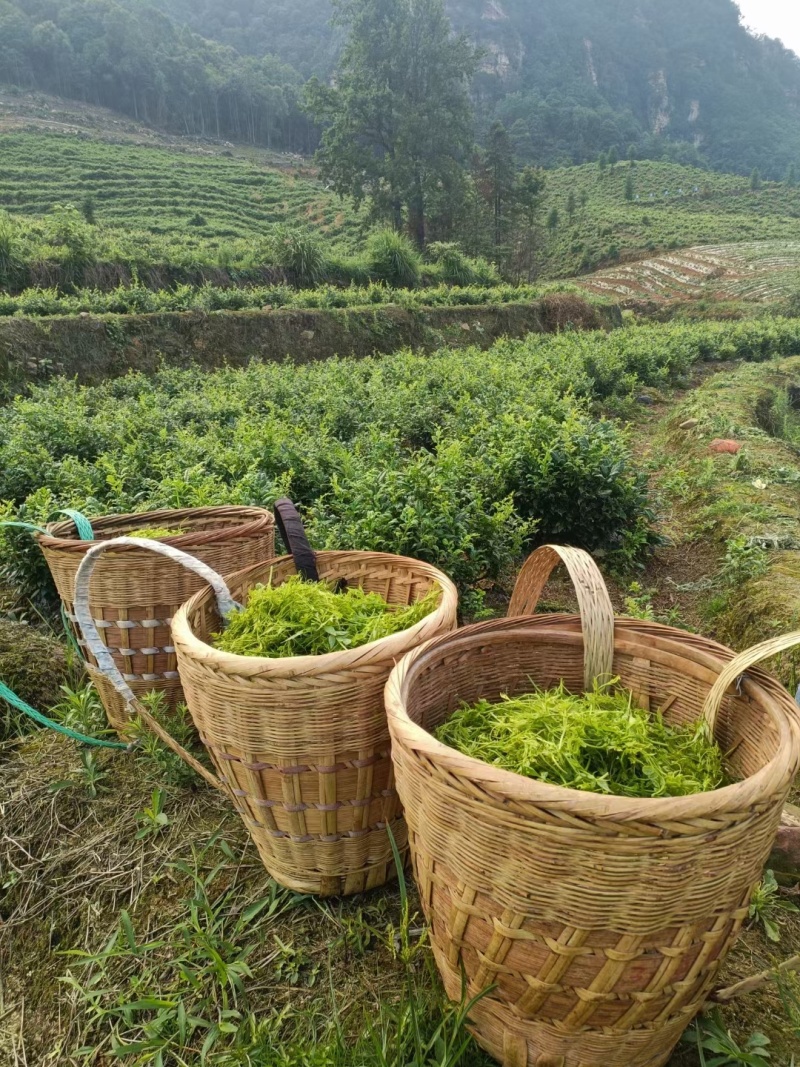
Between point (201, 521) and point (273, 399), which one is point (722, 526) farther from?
point (273, 399)

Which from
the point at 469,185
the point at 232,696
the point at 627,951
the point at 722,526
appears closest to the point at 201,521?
the point at 232,696

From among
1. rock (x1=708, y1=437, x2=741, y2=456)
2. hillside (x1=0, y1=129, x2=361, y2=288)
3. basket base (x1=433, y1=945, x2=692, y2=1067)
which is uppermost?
hillside (x1=0, y1=129, x2=361, y2=288)

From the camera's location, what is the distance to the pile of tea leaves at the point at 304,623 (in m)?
1.68

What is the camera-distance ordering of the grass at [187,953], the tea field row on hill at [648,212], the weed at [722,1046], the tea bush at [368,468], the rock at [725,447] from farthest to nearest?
the tea field row on hill at [648,212] < the rock at [725,447] < the tea bush at [368,468] < the grass at [187,953] < the weed at [722,1046]

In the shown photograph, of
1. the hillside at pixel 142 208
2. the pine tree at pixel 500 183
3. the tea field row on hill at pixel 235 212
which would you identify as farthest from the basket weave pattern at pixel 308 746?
the pine tree at pixel 500 183

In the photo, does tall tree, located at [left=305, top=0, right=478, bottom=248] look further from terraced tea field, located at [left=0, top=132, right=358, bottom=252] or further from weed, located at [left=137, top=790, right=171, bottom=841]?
weed, located at [left=137, top=790, right=171, bottom=841]

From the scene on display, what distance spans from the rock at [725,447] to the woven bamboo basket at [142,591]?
5827 millimetres

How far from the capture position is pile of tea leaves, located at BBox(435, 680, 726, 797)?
1.26m

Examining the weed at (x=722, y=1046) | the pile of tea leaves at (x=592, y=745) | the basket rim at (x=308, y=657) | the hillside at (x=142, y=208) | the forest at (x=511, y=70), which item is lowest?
the weed at (x=722, y=1046)

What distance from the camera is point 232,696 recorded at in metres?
1.46

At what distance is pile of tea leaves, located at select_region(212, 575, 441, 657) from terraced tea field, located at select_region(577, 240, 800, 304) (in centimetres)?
4095

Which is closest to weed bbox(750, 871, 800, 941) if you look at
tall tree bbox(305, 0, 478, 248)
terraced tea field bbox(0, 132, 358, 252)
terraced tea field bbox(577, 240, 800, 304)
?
terraced tea field bbox(0, 132, 358, 252)

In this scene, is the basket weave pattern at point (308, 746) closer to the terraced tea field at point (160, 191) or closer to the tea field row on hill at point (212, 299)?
the tea field row on hill at point (212, 299)

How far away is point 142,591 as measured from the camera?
2.22m
